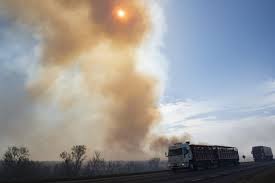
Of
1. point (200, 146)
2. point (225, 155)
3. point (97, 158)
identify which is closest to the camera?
point (200, 146)

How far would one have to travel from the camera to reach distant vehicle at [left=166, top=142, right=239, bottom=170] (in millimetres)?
36344

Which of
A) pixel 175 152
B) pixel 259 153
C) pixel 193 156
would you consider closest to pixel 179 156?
pixel 175 152

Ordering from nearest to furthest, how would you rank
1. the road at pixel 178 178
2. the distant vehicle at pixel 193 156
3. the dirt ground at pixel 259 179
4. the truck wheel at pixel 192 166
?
the dirt ground at pixel 259 179 < the road at pixel 178 178 < the distant vehicle at pixel 193 156 < the truck wheel at pixel 192 166

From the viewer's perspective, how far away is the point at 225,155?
5203 cm

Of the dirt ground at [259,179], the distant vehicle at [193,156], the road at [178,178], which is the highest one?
the distant vehicle at [193,156]

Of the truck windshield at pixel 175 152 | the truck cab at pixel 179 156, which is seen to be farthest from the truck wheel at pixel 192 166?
the truck windshield at pixel 175 152

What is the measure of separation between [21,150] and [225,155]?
217 feet

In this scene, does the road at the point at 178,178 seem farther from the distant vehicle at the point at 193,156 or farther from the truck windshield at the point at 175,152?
the truck windshield at the point at 175,152

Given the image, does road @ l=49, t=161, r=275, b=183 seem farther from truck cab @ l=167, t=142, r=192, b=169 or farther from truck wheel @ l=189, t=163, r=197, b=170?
truck wheel @ l=189, t=163, r=197, b=170

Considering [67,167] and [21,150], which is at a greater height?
[21,150]

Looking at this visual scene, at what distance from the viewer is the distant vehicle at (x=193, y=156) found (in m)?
36.3

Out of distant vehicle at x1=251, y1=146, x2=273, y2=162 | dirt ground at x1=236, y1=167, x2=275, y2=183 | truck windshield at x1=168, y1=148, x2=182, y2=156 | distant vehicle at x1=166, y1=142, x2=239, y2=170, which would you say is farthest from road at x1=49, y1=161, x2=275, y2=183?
distant vehicle at x1=251, y1=146, x2=273, y2=162

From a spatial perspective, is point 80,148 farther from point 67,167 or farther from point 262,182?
point 262,182

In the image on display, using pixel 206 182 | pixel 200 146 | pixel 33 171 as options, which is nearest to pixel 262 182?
pixel 206 182
